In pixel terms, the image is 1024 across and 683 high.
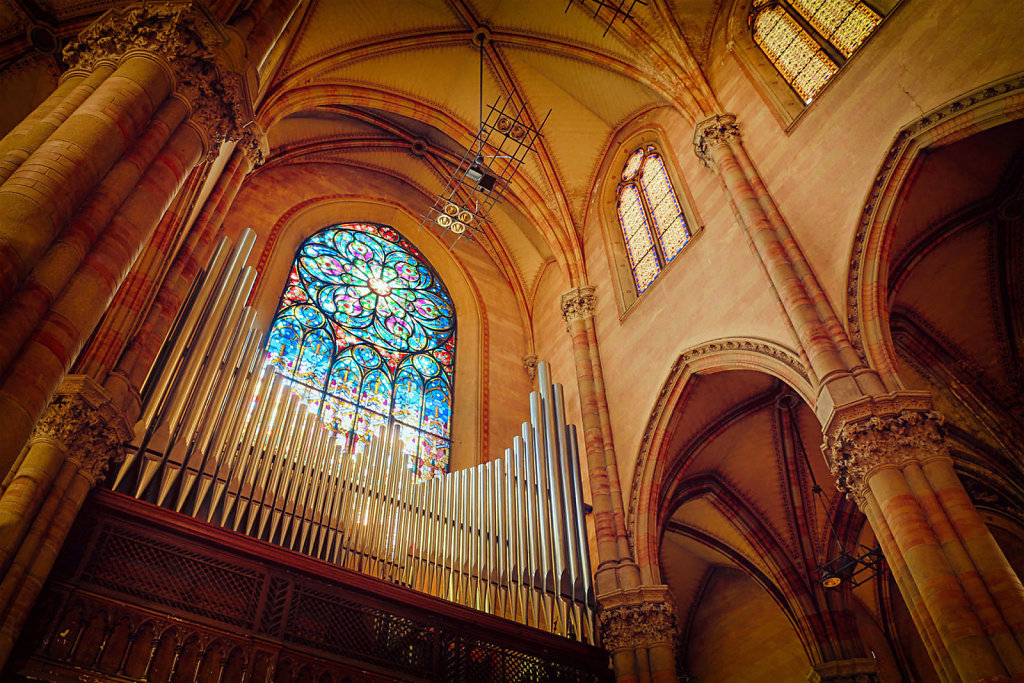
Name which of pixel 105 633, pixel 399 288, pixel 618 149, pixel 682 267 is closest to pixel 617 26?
pixel 618 149

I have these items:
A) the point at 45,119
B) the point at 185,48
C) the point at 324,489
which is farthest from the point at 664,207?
the point at 45,119

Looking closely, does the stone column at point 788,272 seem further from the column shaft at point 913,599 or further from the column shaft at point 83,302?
the column shaft at point 83,302

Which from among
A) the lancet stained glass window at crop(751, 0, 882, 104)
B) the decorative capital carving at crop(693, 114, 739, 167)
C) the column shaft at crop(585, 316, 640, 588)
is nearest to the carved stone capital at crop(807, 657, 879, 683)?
the column shaft at crop(585, 316, 640, 588)

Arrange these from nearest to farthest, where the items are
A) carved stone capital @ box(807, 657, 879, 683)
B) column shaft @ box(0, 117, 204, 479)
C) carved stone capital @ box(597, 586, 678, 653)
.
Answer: column shaft @ box(0, 117, 204, 479)
carved stone capital @ box(597, 586, 678, 653)
carved stone capital @ box(807, 657, 879, 683)

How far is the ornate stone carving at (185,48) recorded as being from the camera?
6090 mm

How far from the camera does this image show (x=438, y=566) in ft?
26.9

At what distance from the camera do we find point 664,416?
9.87 m

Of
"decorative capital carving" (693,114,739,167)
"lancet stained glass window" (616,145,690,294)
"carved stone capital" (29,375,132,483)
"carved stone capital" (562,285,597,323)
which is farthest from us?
"carved stone capital" (562,285,597,323)

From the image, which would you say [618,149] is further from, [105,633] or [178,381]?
[105,633]

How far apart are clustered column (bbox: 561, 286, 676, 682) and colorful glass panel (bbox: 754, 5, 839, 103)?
4.91 meters

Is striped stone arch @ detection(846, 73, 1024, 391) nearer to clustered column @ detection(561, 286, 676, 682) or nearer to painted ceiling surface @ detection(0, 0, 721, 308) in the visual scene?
clustered column @ detection(561, 286, 676, 682)

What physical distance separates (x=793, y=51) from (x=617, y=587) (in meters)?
7.61

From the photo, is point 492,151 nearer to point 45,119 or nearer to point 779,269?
point 779,269

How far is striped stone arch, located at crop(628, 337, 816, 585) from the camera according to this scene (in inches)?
331
